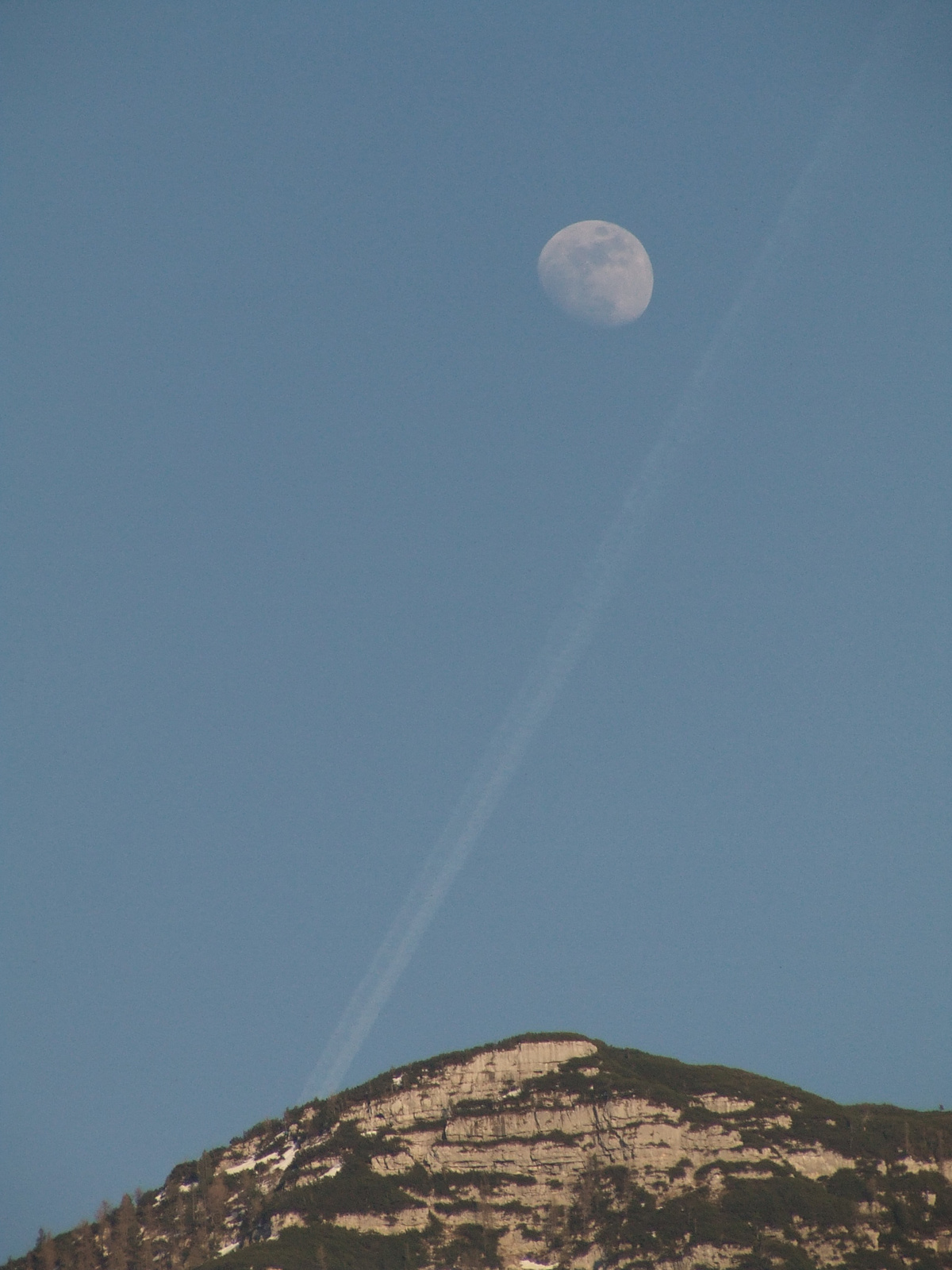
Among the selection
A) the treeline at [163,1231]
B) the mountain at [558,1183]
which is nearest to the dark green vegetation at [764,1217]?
the mountain at [558,1183]

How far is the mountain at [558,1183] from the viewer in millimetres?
133000

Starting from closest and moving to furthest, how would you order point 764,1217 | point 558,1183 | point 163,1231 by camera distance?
point 764,1217 < point 558,1183 < point 163,1231

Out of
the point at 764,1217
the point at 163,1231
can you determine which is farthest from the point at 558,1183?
the point at 163,1231

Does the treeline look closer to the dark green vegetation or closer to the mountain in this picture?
the mountain

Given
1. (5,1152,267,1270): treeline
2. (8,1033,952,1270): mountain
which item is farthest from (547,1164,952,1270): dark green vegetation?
(5,1152,267,1270): treeline

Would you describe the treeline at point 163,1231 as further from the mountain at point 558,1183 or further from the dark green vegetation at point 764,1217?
the dark green vegetation at point 764,1217

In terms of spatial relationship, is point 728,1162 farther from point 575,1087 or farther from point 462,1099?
point 462,1099

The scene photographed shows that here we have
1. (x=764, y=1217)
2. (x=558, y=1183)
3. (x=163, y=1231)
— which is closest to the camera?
(x=764, y=1217)

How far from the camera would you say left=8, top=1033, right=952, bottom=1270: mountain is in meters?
133

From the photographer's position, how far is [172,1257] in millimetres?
144875

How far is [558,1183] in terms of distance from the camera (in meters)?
144

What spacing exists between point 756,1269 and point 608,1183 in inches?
777

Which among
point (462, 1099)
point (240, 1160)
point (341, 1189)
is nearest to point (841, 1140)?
point (462, 1099)

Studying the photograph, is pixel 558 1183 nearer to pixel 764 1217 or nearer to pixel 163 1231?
pixel 764 1217
